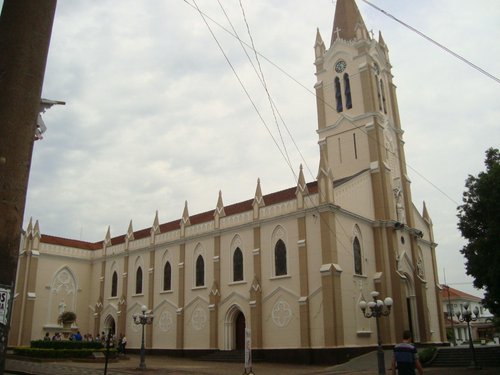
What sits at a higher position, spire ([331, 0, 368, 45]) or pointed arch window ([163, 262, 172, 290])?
spire ([331, 0, 368, 45])

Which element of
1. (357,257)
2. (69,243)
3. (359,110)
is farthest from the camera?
(69,243)

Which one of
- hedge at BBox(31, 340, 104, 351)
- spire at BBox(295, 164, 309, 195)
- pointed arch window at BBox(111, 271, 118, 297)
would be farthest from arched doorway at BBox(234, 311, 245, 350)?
pointed arch window at BBox(111, 271, 118, 297)

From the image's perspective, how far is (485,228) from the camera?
2277 centimetres

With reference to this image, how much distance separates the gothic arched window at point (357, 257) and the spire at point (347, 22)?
15.9 metres

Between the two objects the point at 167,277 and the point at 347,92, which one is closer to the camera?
the point at 347,92

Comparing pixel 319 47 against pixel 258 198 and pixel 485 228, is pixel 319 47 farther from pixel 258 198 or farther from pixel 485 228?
pixel 485 228

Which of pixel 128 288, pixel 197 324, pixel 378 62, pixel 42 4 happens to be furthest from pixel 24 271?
pixel 42 4

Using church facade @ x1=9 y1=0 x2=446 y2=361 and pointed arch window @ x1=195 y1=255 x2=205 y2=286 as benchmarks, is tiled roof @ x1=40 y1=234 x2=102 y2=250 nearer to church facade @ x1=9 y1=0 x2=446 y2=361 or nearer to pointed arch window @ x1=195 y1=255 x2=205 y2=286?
church facade @ x1=9 y1=0 x2=446 y2=361

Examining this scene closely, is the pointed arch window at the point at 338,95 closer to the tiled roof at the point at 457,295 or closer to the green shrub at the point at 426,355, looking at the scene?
the green shrub at the point at 426,355

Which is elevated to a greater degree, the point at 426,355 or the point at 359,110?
the point at 359,110

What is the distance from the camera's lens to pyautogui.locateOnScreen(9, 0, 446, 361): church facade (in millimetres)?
27203

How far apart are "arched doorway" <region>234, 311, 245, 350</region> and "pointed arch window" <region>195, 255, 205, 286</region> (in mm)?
3804

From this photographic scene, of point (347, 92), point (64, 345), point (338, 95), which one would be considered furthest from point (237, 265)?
point (347, 92)

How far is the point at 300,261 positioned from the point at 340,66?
16.0m
